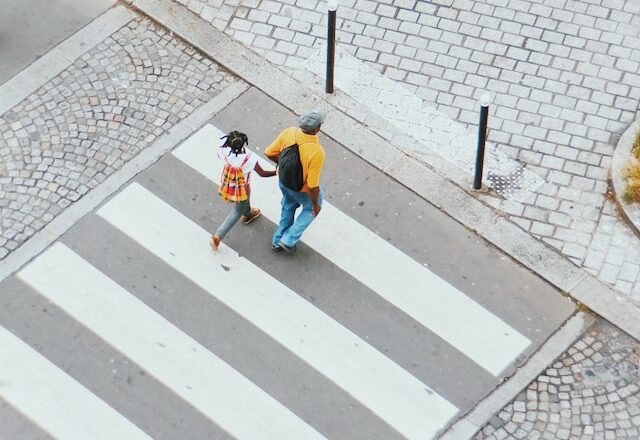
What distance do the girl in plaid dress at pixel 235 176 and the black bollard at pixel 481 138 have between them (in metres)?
1.99

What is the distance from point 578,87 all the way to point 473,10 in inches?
58.2

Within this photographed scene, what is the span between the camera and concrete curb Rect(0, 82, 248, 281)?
1031 centimetres

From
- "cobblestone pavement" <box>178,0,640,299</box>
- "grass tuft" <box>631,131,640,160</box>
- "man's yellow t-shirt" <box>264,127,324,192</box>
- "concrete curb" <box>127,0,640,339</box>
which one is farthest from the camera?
"grass tuft" <box>631,131,640,160</box>

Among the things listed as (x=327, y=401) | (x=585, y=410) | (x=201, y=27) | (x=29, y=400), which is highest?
(x=201, y=27)

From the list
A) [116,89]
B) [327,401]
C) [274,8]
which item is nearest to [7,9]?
[116,89]

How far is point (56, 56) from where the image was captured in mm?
11711

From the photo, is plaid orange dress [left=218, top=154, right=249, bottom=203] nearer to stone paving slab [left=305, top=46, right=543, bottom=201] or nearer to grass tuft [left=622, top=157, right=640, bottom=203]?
stone paving slab [left=305, top=46, right=543, bottom=201]

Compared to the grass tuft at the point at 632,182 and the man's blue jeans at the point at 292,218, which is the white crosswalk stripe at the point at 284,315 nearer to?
the man's blue jeans at the point at 292,218

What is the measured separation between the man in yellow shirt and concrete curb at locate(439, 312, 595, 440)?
225 cm

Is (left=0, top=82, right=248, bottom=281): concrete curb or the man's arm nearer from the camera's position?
the man's arm

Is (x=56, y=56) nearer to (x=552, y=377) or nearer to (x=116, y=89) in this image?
(x=116, y=89)

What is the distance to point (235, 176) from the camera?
31.4 ft

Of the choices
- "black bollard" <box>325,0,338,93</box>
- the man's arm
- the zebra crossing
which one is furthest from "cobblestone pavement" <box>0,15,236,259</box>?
the man's arm

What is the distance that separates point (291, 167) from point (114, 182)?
7.71 ft
